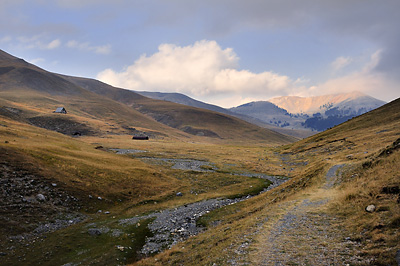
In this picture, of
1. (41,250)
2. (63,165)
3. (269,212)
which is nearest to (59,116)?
(63,165)

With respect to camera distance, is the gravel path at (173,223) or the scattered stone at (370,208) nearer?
the scattered stone at (370,208)

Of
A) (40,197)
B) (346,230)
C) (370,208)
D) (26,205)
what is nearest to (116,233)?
(26,205)

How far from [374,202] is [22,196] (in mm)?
38054

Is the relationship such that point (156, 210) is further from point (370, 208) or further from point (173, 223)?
point (370, 208)

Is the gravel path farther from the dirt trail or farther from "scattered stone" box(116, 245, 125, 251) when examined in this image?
the dirt trail

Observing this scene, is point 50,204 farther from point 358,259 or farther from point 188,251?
point 358,259

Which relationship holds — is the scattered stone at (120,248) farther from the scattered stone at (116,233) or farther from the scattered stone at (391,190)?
the scattered stone at (391,190)

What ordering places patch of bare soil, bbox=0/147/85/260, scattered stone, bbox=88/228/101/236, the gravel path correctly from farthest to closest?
scattered stone, bbox=88/228/101/236, the gravel path, patch of bare soil, bbox=0/147/85/260

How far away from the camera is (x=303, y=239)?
16.5m

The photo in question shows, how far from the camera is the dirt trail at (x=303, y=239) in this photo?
13.8m

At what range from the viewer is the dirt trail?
13781mm

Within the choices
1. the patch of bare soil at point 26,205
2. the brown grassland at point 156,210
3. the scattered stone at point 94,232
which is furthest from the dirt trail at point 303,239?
the patch of bare soil at point 26,205

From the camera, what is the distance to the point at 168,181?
5472cm

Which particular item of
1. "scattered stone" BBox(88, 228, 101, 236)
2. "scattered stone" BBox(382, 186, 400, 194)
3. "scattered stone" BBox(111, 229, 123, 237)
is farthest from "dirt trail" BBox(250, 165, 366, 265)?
"scattered stone" BBox(88, 228, 101, 236)
